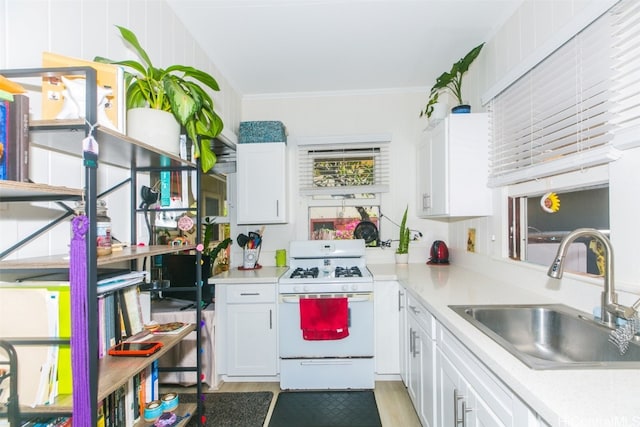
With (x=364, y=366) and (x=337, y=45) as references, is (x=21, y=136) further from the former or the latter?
(x=364, y=366)

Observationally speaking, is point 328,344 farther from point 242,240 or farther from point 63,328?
point 63,328

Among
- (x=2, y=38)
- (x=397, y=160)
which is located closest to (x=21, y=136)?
(x=2, y=38)

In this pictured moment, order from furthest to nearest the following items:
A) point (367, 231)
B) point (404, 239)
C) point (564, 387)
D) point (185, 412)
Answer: point (367, 231), point (404, 239), point (185, 412), point (564, 387)

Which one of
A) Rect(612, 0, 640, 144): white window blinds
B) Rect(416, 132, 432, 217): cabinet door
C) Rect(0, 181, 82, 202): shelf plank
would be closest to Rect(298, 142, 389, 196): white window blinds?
Rect(416, 132, 432, 217): cabinet door

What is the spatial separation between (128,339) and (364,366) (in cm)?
173

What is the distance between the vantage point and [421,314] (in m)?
1.84

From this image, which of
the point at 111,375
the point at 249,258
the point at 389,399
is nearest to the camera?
the point at 111,375

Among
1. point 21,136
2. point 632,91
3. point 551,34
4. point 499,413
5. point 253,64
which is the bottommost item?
point 499,413

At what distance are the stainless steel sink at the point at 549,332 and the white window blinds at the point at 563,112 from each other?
707 millimetres

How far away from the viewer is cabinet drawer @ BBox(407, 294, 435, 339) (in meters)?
1.64

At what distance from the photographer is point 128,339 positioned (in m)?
1.30

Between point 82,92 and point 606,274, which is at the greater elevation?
point 82,92

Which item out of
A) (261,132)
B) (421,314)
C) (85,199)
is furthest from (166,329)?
(261,132)

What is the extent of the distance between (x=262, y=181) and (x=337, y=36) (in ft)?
4.50
